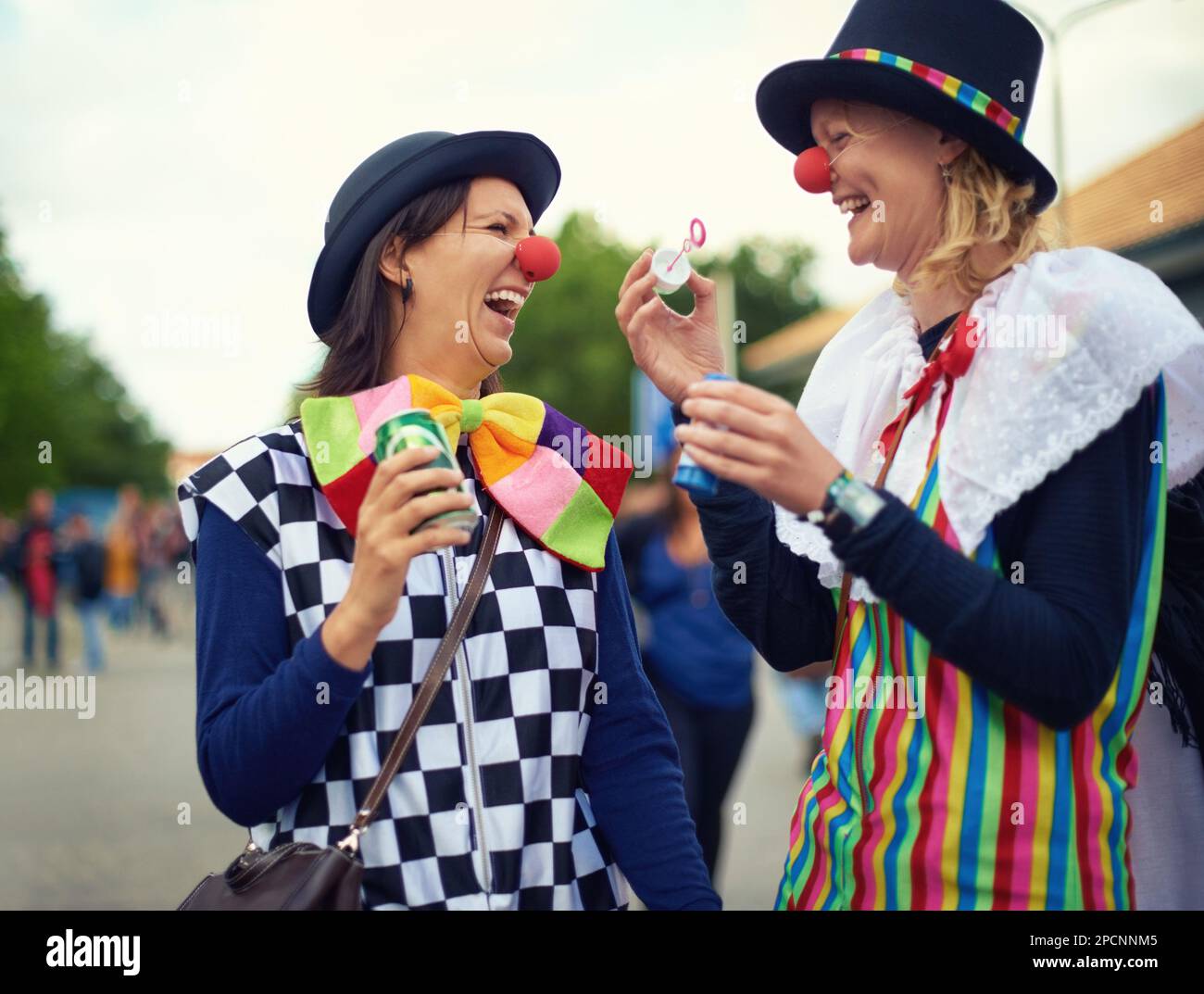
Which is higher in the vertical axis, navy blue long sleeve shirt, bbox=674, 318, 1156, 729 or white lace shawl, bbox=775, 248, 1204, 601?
white lace shawl, bbox=775, 248, 1204, 601

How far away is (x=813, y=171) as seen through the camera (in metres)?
1.88

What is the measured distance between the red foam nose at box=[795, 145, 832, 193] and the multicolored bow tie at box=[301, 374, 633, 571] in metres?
0.52

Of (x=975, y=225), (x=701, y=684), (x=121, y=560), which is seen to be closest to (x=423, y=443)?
(x=975, y=225)

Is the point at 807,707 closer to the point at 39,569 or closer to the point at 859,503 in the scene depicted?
the point at 859,503

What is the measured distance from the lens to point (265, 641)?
170 centimetres

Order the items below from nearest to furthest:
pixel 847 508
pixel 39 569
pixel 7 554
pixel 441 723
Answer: pixel 847 508
pixel 441 723
pixel 39 569
pixel 7 554

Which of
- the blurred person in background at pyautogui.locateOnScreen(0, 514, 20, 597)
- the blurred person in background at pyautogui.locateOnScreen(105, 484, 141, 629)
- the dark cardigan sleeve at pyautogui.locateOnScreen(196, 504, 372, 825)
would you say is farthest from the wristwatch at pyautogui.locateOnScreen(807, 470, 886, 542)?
the blurred person in background at pyautogui.locateOnScreen(105, 484, 141, 629)

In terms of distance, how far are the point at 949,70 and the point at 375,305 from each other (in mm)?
970

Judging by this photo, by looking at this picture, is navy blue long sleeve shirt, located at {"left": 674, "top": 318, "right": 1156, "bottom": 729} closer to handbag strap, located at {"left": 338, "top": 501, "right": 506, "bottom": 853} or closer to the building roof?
handbag strap, located at {"left": 338, "top": 501, "right": 506, "bottom": 853}

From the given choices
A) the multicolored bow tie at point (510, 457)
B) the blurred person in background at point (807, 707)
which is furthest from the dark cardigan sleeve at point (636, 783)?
the blurred person in background at point (807, 707)

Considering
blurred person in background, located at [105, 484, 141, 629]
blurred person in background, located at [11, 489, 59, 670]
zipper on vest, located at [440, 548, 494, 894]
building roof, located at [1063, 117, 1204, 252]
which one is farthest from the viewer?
blurred person in background, located at [105, 484, 141, 629]

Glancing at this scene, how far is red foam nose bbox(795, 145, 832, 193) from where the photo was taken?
74.0 inches

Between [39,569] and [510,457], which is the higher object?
[39,569]
